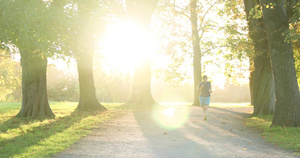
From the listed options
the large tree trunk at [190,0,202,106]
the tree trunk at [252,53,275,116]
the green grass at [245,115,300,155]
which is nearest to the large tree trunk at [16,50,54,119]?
the green grass at [245,115,300,155]

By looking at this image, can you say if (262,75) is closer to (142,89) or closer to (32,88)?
(142,89)

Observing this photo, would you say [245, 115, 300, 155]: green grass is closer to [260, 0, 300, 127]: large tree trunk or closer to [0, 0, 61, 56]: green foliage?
[260, 0, 300, 127]: large tree trunk

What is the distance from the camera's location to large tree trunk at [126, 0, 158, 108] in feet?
75.2

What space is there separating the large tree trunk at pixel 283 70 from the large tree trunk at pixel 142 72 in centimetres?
1282

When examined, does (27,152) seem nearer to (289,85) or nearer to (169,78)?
(289,85)

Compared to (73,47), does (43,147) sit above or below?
below

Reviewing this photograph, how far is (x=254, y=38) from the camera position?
16.3 meters

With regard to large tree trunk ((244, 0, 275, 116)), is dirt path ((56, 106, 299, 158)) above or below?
below

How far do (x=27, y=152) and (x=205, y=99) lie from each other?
8.90m

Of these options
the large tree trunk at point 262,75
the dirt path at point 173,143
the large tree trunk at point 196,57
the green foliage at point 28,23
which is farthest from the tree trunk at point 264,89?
the green foliage at point 28,23

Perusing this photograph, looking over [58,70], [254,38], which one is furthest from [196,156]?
[58,70]

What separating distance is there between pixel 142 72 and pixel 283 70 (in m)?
13.8

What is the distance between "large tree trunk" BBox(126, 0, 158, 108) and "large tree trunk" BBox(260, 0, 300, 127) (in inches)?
505

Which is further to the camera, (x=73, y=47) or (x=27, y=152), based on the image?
(x=73, y=47)
